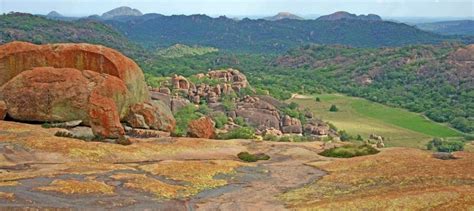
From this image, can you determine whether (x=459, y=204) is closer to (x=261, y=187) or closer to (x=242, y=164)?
(x=261, y=187)

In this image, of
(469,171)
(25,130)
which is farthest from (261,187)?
(25,130)

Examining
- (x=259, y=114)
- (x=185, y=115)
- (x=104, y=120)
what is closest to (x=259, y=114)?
(x=259, y=114)

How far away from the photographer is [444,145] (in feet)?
389

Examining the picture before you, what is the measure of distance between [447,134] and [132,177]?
118787 millimetres

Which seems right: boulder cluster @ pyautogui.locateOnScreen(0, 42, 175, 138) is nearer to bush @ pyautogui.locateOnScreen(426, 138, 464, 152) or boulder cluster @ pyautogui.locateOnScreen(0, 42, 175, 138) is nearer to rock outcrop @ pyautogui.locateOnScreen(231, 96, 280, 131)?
rock outcrop @ pyautogui.locateOnScreen(231, 96, 280, 131)

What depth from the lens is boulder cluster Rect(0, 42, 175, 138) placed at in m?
59.7

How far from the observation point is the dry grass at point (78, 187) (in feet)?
119

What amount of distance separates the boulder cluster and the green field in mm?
69380

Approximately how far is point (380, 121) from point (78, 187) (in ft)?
436

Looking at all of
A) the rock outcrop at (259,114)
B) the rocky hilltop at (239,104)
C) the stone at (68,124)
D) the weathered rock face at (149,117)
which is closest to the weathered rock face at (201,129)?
the weathered rock face at (149,117)

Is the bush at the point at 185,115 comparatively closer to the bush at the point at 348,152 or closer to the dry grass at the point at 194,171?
the bush at the point at 348,152

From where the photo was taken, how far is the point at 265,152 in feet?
183

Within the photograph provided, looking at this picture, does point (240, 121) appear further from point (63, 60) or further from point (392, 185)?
point (392, 185)

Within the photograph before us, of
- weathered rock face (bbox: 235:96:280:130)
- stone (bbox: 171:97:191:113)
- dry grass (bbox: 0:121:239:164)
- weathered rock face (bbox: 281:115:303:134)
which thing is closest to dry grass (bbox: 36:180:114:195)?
dry grass (bbox: 0:121:239:164)
